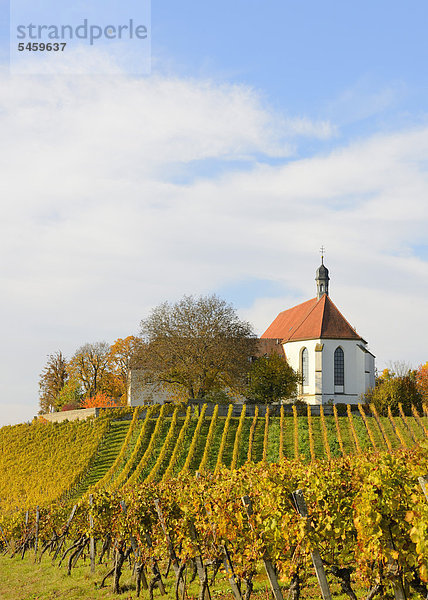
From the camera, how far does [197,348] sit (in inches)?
1901

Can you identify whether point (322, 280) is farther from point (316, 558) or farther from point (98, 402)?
point (316, 558)

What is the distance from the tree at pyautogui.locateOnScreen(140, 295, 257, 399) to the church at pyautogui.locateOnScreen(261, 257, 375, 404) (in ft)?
32.7

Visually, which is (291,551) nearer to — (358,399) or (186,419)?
(186,419)

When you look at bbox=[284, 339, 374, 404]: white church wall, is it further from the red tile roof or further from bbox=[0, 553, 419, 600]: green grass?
bbox=[0, 553, 419, 600]: green grass

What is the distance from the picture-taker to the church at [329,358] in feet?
189

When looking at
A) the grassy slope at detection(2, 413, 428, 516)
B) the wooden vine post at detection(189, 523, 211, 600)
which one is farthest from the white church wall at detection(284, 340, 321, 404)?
the wooden vine post at detection(189, 523, 211, 600)

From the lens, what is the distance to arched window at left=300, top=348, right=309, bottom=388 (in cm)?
5914

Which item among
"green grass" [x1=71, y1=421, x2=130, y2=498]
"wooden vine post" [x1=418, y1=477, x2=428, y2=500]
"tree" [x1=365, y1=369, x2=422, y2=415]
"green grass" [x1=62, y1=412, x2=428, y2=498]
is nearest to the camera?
"wooden vine post" [x1=418, y1=477, x2=428, y2=500]

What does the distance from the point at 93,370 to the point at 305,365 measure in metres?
26.4

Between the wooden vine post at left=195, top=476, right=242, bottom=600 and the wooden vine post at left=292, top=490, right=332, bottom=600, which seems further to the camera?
the wooden vine post at left=195, top=476, right=242, bottom=600

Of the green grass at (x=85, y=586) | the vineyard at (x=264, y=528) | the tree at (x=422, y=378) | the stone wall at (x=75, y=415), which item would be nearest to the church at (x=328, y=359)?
the tree at (x=422, y=378)

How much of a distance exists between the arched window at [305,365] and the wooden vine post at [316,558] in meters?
51.7

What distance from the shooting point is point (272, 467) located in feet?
31.2

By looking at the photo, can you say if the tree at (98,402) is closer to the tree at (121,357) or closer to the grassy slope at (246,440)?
the tree at (121,357)
